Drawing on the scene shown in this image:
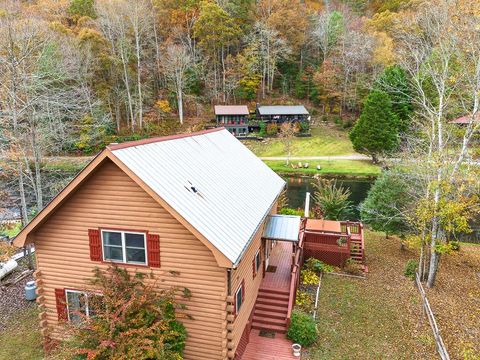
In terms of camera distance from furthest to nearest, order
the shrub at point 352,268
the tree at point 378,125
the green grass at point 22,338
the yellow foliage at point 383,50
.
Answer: the yellow foliage at point 383,50, the tree at point 378,125, the shrub at point 352,268, the green grass at point 22,338

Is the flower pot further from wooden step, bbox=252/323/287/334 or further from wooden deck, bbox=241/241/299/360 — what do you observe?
wooden step, bbox=252/323/287/334

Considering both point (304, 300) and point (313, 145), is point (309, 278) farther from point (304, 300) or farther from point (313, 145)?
point (313, 145)

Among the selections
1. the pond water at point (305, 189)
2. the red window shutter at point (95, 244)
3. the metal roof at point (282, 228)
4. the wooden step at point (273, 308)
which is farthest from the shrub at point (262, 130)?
the red window shutter at point (95, 244)

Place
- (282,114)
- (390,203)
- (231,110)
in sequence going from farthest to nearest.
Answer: (282,114) < (231,110) < (390,203)

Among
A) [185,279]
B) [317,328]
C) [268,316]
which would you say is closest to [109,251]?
[185,279]

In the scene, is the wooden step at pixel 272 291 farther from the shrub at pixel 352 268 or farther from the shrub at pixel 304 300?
the shrub at pixel 352 268

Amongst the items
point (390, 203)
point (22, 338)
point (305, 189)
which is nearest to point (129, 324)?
point (22, 338)

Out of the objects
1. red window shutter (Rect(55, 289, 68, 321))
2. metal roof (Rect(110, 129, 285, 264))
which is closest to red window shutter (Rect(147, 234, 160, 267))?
metal roof (Rect(110, 129, 285, 264))

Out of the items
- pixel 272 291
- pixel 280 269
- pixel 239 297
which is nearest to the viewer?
pixel 239 297
